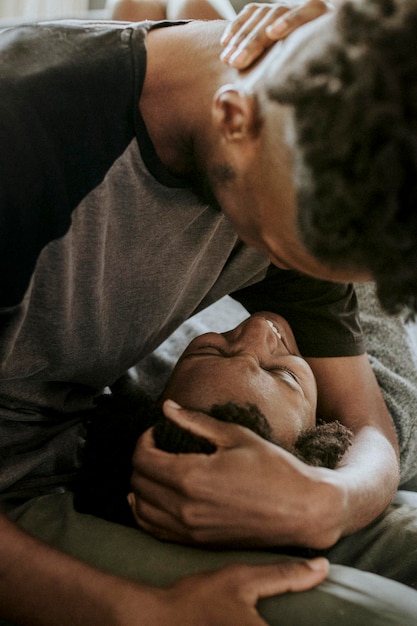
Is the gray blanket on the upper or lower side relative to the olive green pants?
lower

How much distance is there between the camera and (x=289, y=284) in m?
1.29

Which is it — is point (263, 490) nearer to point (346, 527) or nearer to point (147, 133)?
point (346, 527)

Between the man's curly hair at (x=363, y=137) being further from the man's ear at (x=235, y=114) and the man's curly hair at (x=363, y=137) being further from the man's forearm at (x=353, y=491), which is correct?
the man's forearm at (x=353, y=491)

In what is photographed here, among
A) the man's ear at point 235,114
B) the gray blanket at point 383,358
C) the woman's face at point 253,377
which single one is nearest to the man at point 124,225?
the man's ear at point 235,114

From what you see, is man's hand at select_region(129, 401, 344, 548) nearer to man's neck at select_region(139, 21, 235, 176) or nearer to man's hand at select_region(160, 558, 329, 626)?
man's hand at select_region(160, 558, 329, 626)

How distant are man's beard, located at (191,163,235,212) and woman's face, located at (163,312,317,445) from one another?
0.23 metres

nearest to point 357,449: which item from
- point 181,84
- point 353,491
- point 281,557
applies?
point 353,491

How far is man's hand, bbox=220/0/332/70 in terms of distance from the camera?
80 centimetres

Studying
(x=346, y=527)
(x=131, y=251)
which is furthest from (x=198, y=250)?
(x=346, y=527)

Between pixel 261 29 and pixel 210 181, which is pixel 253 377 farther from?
pixel 261 29

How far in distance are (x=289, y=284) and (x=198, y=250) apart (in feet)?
0.82

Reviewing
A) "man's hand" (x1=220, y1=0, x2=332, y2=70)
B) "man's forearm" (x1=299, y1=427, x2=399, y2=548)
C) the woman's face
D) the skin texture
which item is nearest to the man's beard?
the skin texture

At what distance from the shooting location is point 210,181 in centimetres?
88

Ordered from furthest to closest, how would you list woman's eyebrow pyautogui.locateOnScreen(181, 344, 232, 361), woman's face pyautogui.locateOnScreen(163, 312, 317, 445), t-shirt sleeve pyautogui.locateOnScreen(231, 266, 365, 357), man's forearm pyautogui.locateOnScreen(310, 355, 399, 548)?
t-shirt sleeve pyautogui.locateOnScreen(231, 266, 365, 357) < woman's eyebrow pyautogui.locateOnScreen(181, 344, 232, 361) < woman's face pyautogui.locateOnScreen(163, 312, 317, 445) < man's forearm pyautogui.locateOnScreen(310, 355, 399, 548)
